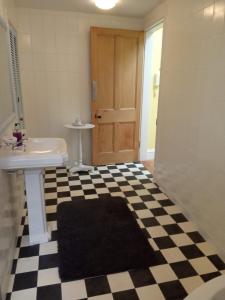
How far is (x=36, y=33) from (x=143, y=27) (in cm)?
154

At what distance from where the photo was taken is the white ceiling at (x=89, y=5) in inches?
110

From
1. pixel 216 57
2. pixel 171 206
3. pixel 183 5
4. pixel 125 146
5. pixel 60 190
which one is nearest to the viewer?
pixel 216 57

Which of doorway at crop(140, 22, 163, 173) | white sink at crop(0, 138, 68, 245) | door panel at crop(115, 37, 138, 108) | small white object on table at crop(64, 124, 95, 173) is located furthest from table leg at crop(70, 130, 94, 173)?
white sink at crop(0, 138, 68, 245)

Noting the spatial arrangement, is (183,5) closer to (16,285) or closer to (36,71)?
(36,71)

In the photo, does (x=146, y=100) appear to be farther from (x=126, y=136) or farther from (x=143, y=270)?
(x=143, y=270)

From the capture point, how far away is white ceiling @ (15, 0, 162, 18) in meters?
2.80

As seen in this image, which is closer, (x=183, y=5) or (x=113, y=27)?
(x=183, y=5)

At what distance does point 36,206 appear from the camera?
6.39 feet

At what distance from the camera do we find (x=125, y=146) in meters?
3.85

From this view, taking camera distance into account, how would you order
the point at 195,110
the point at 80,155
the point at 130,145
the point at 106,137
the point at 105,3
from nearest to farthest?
the point at 195,110 → the point at 105,3 → the point at 80,155 → the point at 106,137 → the point at 130,145

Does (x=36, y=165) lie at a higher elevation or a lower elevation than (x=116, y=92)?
lower

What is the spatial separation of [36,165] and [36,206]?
17.3 inches

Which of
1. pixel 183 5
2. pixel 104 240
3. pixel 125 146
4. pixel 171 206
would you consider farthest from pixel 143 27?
pixel 104 240

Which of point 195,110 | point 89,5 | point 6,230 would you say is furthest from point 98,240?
point 89,5
